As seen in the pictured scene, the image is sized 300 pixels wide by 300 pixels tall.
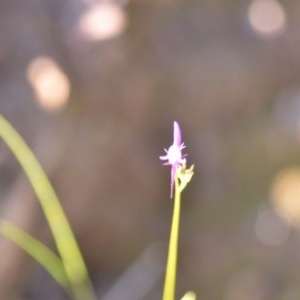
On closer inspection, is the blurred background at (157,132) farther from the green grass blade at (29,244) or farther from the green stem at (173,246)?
the green stem at (173,246)

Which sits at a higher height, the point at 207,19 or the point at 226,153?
the point at 207,19

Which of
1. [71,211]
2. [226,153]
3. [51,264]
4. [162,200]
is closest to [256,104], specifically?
[226,153]

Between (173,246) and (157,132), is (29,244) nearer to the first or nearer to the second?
(157,132)

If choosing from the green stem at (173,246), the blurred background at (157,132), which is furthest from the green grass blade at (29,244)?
the green stem at (173,246)

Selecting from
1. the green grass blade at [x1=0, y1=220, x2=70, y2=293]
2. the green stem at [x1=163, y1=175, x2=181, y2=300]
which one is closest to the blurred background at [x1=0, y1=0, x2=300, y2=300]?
the green grass blade at [x1=0, y1=220, x2=70, y2=293]

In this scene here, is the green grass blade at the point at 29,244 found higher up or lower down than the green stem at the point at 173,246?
higher up

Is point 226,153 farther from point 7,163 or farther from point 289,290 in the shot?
point 7,163

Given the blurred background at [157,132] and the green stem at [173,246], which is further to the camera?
the blurred background at [157,132]

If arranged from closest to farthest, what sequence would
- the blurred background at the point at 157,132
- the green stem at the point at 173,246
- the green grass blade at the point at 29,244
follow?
the green stem at the point at 173,246, the green grass blade at the point at 29,244, the blurred background at the point at 157,132
